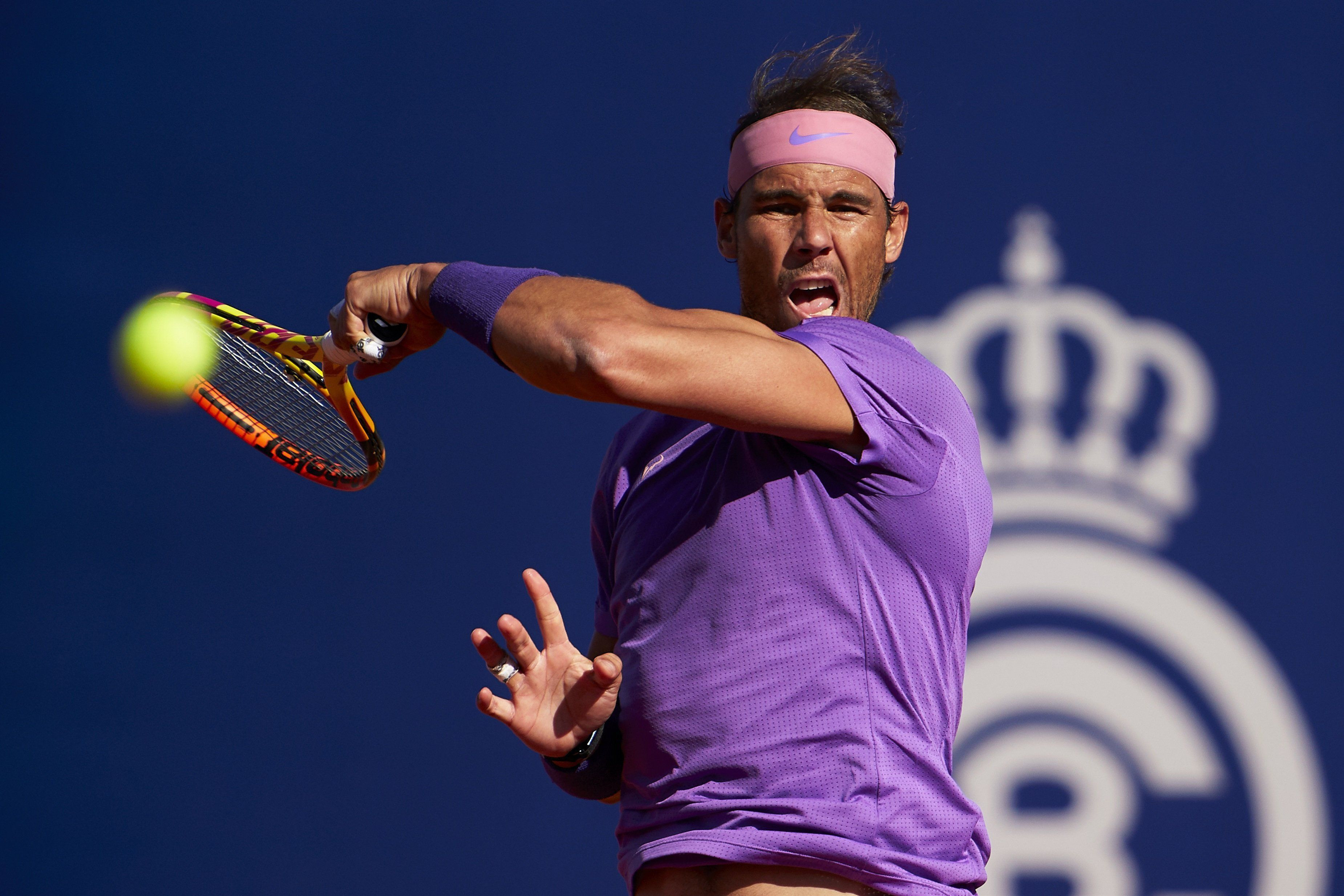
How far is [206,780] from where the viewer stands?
10.5 ft

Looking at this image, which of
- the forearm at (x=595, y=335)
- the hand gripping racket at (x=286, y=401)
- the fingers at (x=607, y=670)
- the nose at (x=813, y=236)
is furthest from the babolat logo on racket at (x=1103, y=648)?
the forearm at (x=595, y=335)

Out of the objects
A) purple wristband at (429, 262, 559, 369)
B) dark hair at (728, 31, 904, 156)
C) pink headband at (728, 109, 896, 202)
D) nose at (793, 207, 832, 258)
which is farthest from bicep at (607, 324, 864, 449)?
dark hair at (728, 31, 904, 156)

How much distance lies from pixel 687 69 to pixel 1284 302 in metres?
1.63

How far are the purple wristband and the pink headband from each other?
53 cm

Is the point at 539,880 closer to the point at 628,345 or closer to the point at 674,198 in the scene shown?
the point at 674,198

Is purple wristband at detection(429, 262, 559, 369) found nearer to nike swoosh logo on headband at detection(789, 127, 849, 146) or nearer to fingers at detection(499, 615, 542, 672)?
fingers at detection(499, 615, 542, 672)

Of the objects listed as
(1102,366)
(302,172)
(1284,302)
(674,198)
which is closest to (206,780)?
(302,172)

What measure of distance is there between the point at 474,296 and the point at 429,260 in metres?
2.04

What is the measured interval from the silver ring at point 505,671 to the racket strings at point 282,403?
73cm

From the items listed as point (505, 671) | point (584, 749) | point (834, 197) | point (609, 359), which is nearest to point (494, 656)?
point (505, 671)

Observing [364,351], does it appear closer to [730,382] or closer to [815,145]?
[730,382]

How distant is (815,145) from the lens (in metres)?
1.80

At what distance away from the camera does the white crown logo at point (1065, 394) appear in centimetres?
308

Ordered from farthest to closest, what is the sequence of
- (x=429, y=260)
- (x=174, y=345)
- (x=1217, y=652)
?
1. (x=429, y=260)
2. (x=1217, y=652)
3. (x=174, y=345)
